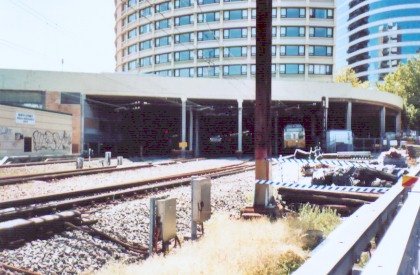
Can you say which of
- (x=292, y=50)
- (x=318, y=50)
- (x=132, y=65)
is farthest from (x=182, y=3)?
(x=318, y=50)

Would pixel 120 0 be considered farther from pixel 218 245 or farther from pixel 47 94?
pixel 218 245

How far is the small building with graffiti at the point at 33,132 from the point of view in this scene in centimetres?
2747

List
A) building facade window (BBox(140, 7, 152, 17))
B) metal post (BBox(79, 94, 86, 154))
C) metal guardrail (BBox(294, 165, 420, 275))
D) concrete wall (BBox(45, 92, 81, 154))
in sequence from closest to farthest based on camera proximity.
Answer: metal guardrail (BBox(294, 165, 420, 275)), concrete wall (BBox(45, 92, 81, 154)), metal post (BBox(79, 94, 86, 154)), building facade window (BBox(140, 7, 152, 17))

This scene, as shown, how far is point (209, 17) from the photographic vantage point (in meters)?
69.3

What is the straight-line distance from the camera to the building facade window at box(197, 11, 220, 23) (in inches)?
2714

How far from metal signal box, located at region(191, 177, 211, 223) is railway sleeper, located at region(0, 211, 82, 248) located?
209 cm

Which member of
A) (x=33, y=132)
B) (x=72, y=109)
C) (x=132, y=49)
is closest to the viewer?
(x=33, y=132)

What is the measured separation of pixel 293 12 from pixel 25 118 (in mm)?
49909

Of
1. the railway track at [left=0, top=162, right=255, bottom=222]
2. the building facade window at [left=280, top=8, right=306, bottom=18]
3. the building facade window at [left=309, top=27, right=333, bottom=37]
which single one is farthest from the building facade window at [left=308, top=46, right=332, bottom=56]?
the railway track at [left=0, top=162, right=255, bottom=222]

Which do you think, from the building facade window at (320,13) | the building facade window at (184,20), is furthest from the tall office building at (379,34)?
the building facade window at (184,20)

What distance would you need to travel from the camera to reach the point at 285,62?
67.5 metres

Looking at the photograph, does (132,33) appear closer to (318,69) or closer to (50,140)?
(318,69)

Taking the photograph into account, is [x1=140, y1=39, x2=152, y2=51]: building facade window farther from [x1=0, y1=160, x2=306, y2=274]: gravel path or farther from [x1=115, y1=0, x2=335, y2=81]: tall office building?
[x1=0, y1=160, x2=306, y2=274]: gravel path

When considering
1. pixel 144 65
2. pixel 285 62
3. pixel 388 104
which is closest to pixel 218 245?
pixel 388 104
